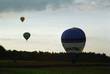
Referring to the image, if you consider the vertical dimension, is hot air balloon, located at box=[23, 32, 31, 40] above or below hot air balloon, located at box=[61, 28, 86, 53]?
above

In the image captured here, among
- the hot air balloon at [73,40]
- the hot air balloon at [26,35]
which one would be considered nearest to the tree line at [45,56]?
the hot air balloon at [26,35]

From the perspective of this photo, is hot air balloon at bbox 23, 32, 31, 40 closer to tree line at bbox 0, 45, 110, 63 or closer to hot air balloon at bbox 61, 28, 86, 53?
hot air balloon at bbox 61, 28, 86, 53

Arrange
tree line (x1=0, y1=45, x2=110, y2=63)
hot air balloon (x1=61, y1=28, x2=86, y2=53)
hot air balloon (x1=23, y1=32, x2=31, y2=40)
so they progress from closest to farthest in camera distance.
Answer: hot air balloon (x1=61, y1=28, x2=86, y2=53)
hot air balloon (x1=23, y1=32, x2=31, y2=40)
tree line (x1=0, y1=45, x2=110, y2=63)

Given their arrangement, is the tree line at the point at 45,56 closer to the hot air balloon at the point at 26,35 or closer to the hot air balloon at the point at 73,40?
the hot air balloon at the point at 26,35

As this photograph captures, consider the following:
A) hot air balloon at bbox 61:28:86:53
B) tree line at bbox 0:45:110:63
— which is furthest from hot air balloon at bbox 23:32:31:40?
tree line at bbox 0:45:110:63

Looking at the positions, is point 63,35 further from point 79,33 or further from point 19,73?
point 19,73

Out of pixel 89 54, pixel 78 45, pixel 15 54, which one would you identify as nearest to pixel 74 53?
pixel 78 45

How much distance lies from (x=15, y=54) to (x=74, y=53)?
94.0 feet

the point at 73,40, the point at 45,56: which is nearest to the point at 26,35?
the point at 73,40

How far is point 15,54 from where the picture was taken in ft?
Result: 390

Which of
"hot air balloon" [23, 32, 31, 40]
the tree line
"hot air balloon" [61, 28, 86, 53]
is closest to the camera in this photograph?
"hot air balloon" [61, 28, 86, 53]

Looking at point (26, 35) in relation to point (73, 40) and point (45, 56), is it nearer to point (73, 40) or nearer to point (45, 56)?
point (73, 40)

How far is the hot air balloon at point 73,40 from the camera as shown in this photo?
9181cm

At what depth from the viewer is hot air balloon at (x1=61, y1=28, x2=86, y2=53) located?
9181 cm
